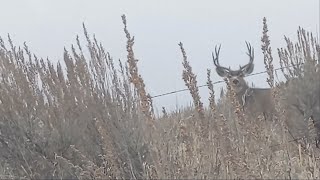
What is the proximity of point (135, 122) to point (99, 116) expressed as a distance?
0.33m

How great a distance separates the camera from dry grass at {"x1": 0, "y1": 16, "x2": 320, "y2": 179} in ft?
14.0

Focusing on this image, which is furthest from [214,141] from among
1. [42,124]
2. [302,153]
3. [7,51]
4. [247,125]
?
[7,51]

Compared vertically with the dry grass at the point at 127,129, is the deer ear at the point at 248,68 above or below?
above

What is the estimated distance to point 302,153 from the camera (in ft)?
18.7

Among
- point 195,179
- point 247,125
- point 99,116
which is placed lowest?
point 195,179

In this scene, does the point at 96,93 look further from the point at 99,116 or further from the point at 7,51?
the point at 7,51

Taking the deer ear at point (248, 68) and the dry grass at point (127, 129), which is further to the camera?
the deer ear at point (248, 68)

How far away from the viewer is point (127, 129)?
538 cm

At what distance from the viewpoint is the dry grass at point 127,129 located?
14.0 ft

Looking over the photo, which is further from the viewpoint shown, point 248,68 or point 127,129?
point 248,68

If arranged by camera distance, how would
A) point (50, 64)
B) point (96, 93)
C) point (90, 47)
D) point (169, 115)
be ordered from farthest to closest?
point (50, 64) < point (96, 93) < point (90, 47) < point (169, 115)

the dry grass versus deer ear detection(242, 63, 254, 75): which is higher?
deer ear detection(242, 63, 254, 75)

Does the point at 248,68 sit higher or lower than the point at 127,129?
higher

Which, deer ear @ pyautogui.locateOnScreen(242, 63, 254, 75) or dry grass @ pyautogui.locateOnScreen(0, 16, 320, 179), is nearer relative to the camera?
dry grass @ pyautogui.locateOnScreen(0, 16, 320, 179)
